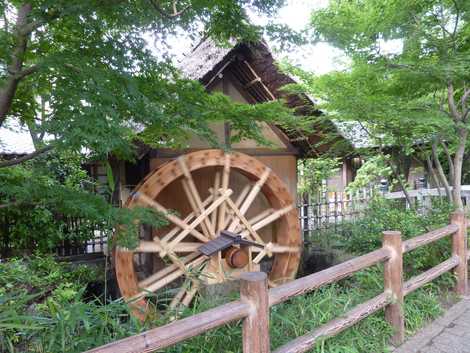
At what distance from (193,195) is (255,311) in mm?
2863

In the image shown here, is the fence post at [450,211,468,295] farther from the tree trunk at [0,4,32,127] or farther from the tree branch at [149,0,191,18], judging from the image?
the tree trunk at [0,4,32,127]

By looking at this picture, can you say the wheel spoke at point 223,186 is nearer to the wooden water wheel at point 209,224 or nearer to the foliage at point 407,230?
the wooden water wheel at point 209,224

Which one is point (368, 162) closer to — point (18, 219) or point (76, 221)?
point (76, 221)

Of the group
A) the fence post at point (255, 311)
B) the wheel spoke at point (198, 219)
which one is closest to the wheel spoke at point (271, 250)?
the wheel spoke at point (198, 219)

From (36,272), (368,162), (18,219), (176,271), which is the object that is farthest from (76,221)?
(368,162)

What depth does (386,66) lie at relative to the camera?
3.82 metres

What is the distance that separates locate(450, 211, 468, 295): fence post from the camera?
361 cm

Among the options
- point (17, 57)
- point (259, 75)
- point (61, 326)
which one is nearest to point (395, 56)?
point (259, 75)

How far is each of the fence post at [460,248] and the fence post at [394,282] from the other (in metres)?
1.28

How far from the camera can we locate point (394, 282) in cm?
277

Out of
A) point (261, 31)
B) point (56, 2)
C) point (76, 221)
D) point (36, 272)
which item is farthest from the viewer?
point (76, 221)

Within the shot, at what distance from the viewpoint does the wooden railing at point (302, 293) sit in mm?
1467

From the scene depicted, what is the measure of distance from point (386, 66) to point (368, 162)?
607 centimetres

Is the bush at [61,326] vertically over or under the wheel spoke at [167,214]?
under
